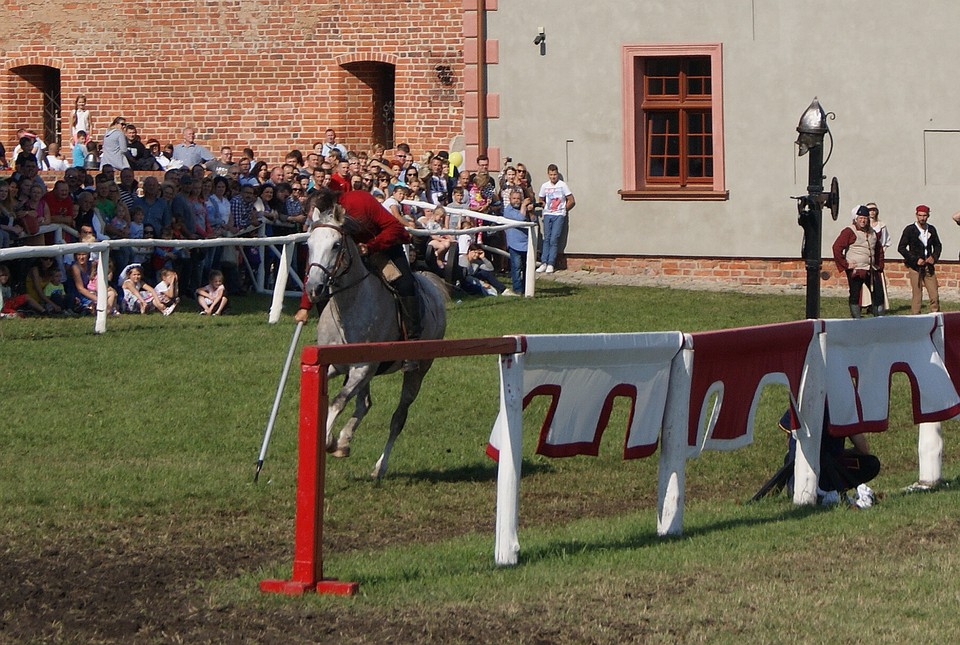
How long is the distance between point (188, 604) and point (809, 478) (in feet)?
16.1

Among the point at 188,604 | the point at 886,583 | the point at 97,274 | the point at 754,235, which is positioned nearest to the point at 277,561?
the point at 188,604

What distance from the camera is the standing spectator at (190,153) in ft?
102

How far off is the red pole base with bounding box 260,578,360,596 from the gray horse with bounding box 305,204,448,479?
12.8ft

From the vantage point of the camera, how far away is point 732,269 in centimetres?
3005

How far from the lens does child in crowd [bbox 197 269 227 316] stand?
21.4m

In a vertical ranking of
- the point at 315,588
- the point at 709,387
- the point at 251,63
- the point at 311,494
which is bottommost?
the point at 315,588

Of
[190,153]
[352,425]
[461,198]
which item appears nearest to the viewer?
[352,425]

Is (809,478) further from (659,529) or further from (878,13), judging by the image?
(878,13)

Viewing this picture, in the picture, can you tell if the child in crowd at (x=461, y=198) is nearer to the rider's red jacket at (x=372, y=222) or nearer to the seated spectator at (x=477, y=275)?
the seated spectator at (x=477, y=275)

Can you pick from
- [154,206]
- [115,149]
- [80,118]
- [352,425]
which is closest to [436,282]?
[352,425]

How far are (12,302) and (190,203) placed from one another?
4057mm

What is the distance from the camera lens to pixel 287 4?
109 ft

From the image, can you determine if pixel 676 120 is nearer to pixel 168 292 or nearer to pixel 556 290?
pixel 556 290

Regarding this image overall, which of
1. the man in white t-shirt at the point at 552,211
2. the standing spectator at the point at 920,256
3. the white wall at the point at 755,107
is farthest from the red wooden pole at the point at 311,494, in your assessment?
the white wall at the point at 755,107
